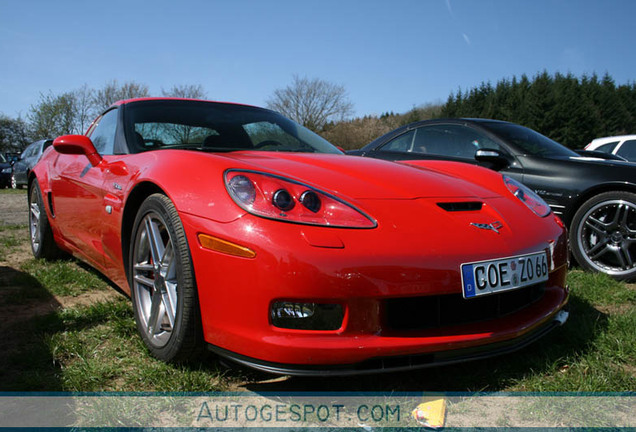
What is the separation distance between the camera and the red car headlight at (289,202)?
1.65 m

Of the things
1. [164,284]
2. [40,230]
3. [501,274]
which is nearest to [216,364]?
[164,284]

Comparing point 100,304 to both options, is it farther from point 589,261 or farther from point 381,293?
point 589,261

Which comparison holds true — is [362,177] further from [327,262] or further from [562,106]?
[562,106]

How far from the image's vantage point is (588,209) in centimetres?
361

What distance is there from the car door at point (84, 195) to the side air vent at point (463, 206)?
1736mm

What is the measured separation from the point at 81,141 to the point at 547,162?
3476 millimetres

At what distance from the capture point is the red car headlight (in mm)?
1650

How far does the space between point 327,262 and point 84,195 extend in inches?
77.1

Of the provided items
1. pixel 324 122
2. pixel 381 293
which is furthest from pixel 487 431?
pixel 324 122

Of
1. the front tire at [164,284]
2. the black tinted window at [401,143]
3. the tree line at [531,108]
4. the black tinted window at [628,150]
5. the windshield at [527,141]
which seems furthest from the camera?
the tree line at [531,108]

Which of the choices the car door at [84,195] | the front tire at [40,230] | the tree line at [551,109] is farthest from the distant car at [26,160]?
the tree line at [551,109]

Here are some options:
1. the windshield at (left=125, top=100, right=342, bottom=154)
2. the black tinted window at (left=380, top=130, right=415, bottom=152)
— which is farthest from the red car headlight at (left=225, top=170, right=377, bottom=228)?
the black tinted window at (left=380, top=130, right=415, bottom=152)

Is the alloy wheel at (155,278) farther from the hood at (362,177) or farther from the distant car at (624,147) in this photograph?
the distant car at (624,147)

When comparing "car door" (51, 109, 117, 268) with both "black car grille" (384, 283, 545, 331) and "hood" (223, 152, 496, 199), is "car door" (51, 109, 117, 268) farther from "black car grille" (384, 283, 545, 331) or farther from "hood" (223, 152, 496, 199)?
"black car grille" (384, 283, 545, 331)
